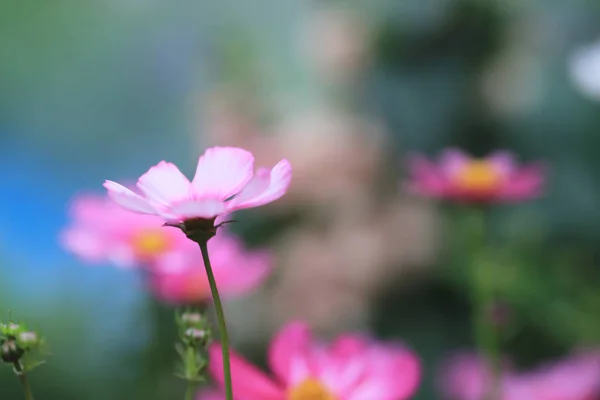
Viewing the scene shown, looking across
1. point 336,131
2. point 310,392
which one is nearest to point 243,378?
point 310,392

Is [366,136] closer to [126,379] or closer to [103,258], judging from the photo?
[126,379]

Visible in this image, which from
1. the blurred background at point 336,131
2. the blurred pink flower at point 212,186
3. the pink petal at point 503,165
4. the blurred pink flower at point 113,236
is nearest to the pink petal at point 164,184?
the blurred pink flower at point 212,186

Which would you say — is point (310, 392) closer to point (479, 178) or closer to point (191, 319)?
point (191, 319)

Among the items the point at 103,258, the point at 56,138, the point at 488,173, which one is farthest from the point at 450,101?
the point at 103,258

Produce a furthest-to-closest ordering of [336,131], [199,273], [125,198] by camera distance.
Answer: [336,131] < [199,273] < [125,198]

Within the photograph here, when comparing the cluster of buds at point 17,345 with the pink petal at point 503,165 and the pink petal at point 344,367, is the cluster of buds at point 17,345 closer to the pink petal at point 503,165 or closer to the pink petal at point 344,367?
the pink petal at point 344,367

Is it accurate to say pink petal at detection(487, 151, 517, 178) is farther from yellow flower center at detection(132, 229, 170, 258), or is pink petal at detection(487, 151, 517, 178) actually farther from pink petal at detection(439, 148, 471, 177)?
yellow flower center at detection(132, 229, 170, 258)

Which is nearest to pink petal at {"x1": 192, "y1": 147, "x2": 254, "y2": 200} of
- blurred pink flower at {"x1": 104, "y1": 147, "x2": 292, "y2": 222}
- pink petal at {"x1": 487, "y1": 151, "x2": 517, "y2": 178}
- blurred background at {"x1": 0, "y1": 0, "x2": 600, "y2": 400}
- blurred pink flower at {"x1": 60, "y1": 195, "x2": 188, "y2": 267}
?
blurred pink flower at {"x1": 104, "y1": 147, "x2": 292, "y2": 222}
